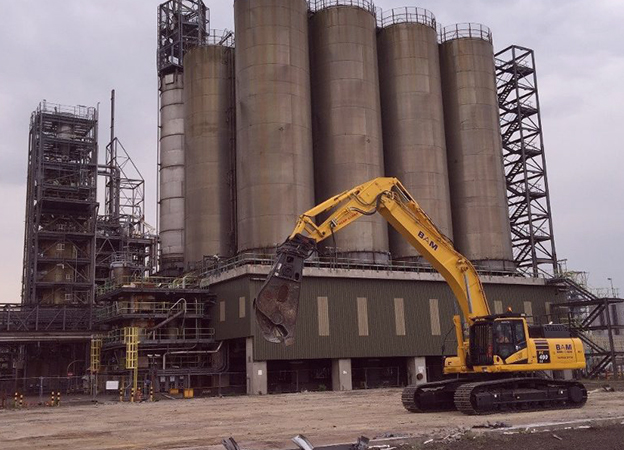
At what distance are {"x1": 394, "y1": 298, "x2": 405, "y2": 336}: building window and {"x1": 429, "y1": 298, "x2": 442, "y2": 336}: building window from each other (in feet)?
9.47

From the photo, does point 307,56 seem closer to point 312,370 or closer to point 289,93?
point 289,93

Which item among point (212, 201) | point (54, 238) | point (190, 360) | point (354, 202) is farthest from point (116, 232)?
point (354, 202)

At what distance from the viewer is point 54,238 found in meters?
76.7

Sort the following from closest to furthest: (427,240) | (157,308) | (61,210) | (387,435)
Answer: (387,435) → (427,240) → (157,308) → (61,210)

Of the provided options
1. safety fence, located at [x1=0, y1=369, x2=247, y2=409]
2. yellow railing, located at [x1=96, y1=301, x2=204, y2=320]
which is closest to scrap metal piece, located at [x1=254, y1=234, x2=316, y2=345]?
safety fence, located at [x1=0, y1=369, x2=247, y2=409]

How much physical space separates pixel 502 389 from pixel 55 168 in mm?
63662

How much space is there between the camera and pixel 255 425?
24031 mm

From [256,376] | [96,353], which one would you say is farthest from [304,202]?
[96,353]

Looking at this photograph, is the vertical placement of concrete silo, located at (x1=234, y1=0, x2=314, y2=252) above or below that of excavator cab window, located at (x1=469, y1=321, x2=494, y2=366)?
above

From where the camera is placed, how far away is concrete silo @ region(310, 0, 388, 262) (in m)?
57.5

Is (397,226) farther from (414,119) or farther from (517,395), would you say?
(414,119)

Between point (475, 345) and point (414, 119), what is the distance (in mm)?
38878

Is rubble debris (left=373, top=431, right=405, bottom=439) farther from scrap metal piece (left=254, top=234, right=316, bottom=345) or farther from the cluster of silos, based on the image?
the cluster of silos

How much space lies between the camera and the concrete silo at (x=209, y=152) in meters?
63.1
